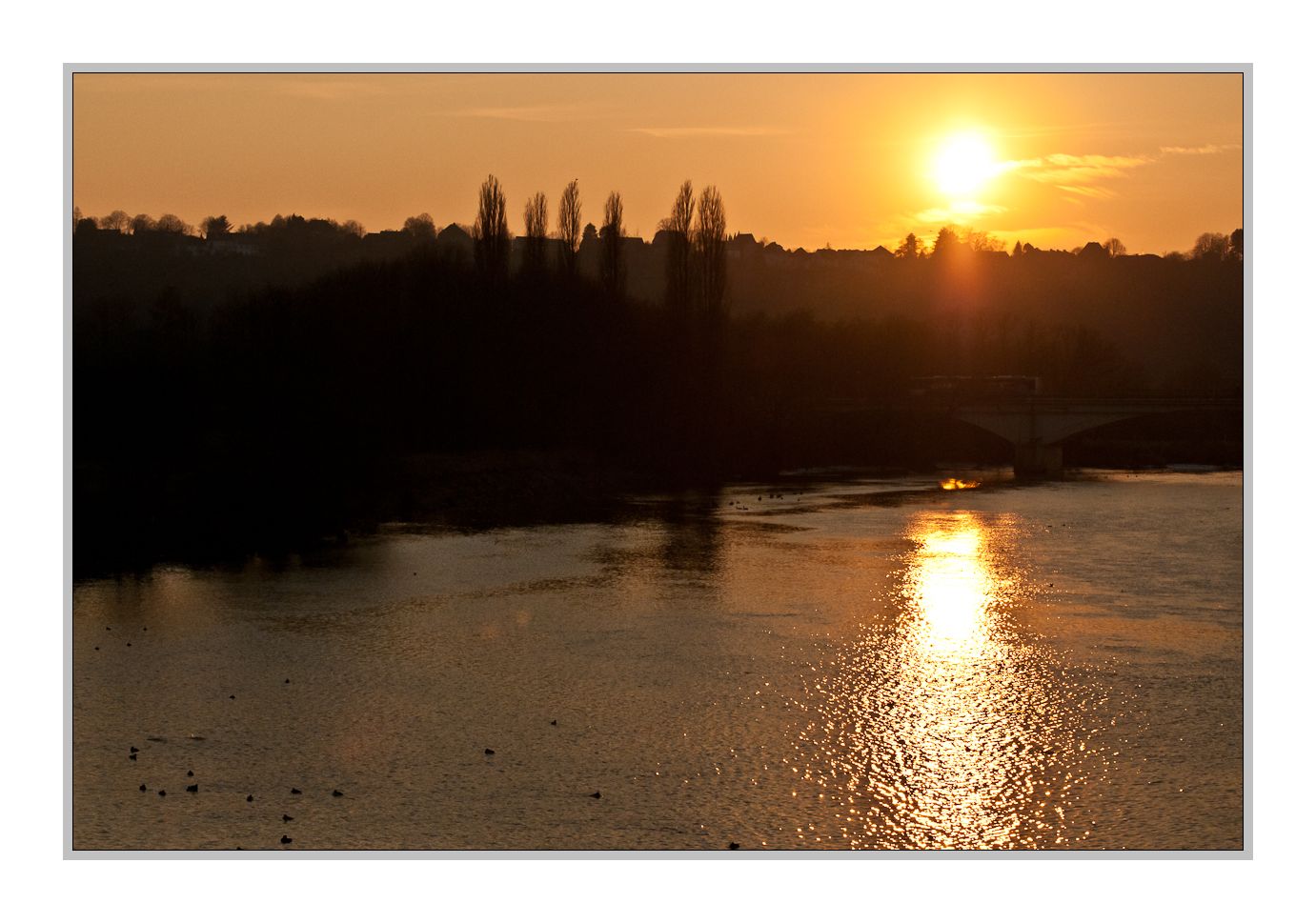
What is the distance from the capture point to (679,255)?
2771 inches

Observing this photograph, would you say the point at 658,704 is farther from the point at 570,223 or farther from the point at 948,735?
the point at 570,223

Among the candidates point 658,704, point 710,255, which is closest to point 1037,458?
point 710,255

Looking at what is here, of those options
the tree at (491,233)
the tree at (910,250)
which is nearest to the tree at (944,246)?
the tree at (910,250)

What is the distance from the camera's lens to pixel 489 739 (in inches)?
555

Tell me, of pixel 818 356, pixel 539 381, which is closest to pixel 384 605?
pixel 539 381

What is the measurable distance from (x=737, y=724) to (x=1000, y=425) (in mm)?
66740

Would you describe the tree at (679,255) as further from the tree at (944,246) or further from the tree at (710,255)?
the tree at (944,246)

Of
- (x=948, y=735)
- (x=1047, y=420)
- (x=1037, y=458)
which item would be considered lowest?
(x=948, y=735)

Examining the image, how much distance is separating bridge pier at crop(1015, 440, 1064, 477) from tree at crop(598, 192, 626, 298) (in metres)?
26.3

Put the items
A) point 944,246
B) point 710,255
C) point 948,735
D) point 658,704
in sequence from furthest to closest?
point 944,246 < point 710,255 < point 658,704 < point 948,735

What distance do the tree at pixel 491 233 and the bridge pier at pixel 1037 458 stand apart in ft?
108

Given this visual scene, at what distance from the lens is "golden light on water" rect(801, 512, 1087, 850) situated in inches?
446

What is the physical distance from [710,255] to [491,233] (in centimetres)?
1324

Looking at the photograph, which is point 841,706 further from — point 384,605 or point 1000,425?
point 1000,425
